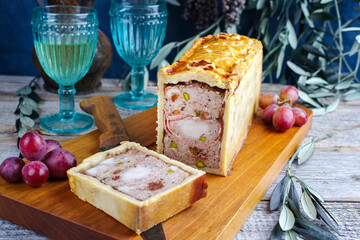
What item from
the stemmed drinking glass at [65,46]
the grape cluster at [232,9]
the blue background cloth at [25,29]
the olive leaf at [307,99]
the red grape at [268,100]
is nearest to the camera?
the stemmed drinking glass at [65,46]

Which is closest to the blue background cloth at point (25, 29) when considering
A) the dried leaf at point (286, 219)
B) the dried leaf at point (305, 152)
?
the dried leaf at point (305, 152)

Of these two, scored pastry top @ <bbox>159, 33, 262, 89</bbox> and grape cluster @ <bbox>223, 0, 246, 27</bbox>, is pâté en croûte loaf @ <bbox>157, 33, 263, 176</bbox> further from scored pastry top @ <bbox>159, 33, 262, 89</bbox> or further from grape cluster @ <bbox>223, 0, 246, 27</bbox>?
grape cluster @ <bbox>223, 0, 246, 27</bbox>

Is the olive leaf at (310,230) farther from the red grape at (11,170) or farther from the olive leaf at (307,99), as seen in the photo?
the olive leaf at (307,99)

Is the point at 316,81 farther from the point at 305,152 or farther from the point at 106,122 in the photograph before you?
the point at 106,122

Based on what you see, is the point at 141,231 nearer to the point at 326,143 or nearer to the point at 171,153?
the point at 171,153

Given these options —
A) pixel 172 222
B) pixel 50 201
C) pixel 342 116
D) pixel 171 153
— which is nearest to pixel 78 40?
pixel 171 153

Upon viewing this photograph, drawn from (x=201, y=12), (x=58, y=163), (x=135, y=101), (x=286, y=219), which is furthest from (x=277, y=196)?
(x=201, y=12)
